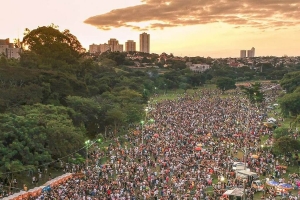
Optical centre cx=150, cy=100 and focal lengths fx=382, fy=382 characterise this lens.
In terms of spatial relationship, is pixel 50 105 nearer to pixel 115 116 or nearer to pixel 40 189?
pixel 115 116

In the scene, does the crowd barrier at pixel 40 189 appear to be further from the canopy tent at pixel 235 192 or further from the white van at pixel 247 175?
the white van at pixel 247 175

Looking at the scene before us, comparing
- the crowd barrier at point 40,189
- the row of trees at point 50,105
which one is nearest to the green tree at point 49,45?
the row of trees at point 50,105

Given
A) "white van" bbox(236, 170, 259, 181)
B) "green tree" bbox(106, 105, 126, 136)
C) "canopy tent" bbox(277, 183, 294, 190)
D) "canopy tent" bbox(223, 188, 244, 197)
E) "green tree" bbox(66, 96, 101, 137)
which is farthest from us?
"green tree" bbox(106, 105, 126, 136)

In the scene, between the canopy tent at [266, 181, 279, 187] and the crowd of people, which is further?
the canopy tent at [266, 181, 279, 187]

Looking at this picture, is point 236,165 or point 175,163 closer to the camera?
point 236,165

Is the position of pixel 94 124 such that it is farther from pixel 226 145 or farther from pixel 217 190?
pixel 217 190

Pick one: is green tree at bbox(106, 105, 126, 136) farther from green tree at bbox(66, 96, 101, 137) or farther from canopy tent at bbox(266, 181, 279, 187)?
canopy tent at bbox(266, 181, 279, 187)

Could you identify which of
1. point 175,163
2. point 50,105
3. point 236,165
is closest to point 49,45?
point 50,105

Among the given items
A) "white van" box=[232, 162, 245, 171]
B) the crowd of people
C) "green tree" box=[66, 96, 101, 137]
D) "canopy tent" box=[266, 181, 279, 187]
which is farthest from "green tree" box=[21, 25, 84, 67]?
"canopy tent" box=[266, 181, 279, 187]
